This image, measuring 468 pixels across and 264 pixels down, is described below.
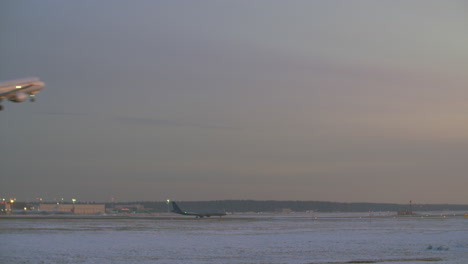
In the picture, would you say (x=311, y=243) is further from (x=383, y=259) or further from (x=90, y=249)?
(x=90, y=249)

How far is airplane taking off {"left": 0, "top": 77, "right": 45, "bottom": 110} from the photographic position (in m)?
25.4

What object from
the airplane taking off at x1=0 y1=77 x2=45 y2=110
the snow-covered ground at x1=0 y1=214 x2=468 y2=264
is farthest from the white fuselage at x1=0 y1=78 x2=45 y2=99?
the snow-covered ground at x1=0 y1=214 x2=468 y2=264

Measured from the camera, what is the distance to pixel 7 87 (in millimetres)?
25359

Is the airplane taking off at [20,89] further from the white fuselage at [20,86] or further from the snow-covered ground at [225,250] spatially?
the snow-covered ground at [225,250]

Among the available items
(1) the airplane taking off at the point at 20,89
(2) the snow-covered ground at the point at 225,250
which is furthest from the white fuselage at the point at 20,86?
(2) the snow-covered ground at the point at 225,250

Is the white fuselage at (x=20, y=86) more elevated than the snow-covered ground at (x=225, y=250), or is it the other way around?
the white fuselage at (x=20, y=86)

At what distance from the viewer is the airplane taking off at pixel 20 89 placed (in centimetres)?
2542

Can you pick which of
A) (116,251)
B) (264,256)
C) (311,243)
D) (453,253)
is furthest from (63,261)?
(453,253)

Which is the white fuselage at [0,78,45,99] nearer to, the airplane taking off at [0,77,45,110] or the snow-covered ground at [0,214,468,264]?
the airplane taking off at [0,77,45,110]

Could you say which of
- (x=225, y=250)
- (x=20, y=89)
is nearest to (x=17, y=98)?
(x=20, y=89)

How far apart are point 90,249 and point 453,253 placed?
31.7m

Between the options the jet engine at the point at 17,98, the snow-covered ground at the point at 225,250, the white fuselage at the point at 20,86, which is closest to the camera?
the white fuselage at the point at 20,86

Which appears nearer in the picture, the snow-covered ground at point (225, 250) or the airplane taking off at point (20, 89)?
the airplane taking off at point (20, 89)

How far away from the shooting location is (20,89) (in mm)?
26359
